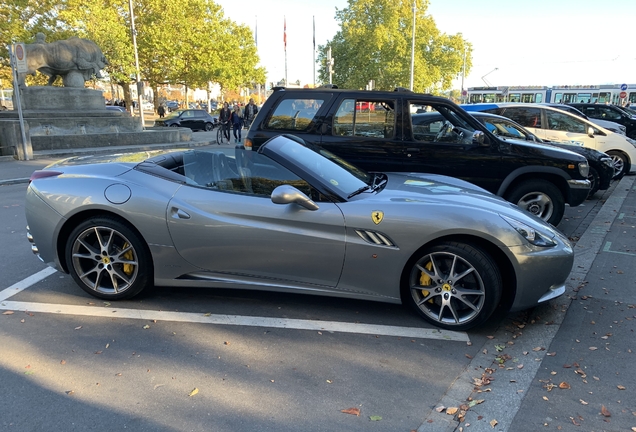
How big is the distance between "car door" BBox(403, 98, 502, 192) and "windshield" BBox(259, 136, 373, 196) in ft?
6.60

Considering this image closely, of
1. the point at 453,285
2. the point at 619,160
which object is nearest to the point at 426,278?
the point at 453,285

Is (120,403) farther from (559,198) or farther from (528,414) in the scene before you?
(559,198)

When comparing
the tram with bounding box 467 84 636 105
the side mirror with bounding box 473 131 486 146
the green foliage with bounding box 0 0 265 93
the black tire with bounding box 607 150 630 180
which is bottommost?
the black tire with bounding box 607 150 630 180

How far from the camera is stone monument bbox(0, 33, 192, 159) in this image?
54.3 feet

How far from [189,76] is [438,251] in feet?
124

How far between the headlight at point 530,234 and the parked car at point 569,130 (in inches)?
325

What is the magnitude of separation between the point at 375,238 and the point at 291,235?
24.5 inches

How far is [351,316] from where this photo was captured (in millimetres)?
3842

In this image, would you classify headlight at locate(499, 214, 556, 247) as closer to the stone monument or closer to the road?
the road

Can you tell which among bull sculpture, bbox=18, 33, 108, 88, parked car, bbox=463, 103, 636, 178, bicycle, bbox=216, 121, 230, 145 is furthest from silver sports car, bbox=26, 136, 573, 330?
bicycle, bbox=216, 121, 230, 145

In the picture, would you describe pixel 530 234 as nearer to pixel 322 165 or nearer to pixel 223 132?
pixel 322 165

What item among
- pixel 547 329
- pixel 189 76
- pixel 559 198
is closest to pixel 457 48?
pixel 189 76

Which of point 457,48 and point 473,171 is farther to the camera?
point 457,48

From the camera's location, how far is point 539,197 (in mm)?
6492
